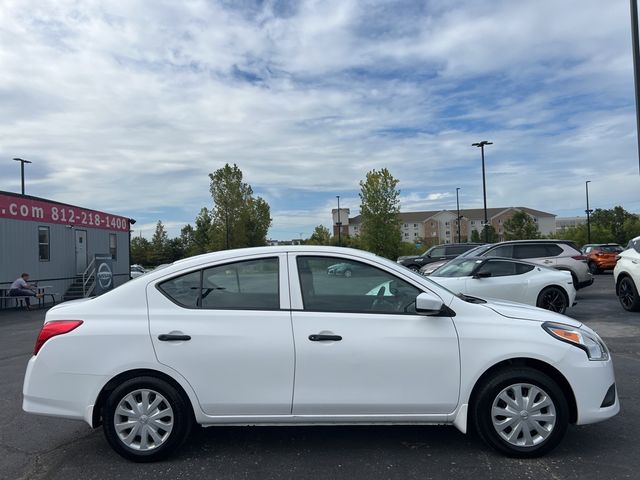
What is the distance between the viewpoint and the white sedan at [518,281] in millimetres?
10805

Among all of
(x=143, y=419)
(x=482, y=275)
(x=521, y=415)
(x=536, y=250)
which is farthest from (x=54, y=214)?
(x=521, y=415)

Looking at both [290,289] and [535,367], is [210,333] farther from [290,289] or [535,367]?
[535,367]

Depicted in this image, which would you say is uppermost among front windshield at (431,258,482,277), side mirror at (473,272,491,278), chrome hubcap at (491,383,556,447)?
front windshield at (431,258,482,277)

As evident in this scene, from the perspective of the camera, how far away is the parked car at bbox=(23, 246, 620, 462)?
4055 millimetres

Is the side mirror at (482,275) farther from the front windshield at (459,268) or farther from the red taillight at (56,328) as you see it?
the red taillight at (56,328)

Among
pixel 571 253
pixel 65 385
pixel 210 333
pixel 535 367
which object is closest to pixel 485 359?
pixel 535 367

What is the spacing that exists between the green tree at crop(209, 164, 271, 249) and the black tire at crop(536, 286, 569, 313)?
41.4 meters

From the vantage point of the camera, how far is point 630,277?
1171 cm

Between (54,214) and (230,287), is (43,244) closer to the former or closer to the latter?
(54,214)

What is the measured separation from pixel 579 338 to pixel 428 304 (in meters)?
1.24

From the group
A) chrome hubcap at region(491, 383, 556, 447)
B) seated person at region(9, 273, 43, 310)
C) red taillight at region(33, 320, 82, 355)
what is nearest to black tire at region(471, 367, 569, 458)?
chrome hubcap at region(491, 383, 556, 447)

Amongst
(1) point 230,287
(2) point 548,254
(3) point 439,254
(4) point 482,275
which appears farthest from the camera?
(3) point 439,254

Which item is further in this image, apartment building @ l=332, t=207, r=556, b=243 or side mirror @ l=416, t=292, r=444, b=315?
apartment building @ l=332, t=207, r=556, b=243

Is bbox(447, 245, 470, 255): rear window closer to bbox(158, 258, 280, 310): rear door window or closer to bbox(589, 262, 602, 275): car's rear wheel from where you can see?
bbox(589, 262, 602, 275): car's rear wheel
